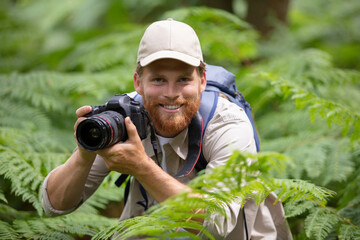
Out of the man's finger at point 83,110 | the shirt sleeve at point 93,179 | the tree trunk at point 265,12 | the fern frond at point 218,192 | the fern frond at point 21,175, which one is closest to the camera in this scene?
the fern frond at point 218,192

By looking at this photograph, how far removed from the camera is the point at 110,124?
5.24ft

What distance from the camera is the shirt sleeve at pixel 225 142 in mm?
1638

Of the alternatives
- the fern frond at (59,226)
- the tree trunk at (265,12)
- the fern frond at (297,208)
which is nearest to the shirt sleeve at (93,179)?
the fern frond at (59,226)

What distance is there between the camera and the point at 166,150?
6.56 feet

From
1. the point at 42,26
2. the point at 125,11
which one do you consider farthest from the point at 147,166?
the point at 125,11

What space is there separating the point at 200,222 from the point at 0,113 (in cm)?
244

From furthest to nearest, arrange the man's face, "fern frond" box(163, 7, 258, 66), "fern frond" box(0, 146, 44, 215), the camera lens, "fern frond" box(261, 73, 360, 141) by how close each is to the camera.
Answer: "fern frond" box(163, 7, 258, 66) → "fern frond" box(261, 73, 360, 141) → "fern frond" box(0, 146, 44, 215) → the man's face → the camera lens

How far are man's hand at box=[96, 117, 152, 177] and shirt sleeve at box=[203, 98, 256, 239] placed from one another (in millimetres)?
310

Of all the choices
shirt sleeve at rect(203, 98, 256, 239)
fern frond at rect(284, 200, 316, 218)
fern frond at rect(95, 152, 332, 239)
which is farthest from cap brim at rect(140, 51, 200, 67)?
fern frond at rect(284, 200, 316, 218)

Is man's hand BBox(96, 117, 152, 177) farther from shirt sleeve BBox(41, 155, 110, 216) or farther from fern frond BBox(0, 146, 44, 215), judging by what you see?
fern frond BBox(0, 146, 44, 215)

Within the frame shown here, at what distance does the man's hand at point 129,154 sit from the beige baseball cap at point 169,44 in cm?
39

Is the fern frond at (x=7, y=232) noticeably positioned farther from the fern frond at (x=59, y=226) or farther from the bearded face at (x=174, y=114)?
the bearded face at (x=174, y=114)

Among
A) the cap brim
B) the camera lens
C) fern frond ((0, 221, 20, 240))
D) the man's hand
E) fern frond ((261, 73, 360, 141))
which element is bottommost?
fern frond ((0, 221, 20, 240))

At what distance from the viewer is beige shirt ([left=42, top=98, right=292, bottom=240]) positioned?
179cm
